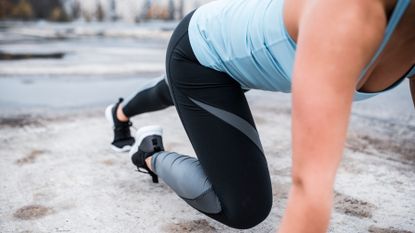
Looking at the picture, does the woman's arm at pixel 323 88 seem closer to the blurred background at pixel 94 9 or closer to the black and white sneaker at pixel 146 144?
the black and white sneaker at pixel 146 144

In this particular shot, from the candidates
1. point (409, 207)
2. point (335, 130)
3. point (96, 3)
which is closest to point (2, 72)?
point (409, 207)

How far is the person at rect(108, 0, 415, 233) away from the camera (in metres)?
0.88

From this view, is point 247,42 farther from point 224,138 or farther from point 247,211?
point 247,211

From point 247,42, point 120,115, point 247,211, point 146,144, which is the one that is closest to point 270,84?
point 247,42

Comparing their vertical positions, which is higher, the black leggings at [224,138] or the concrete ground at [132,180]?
the black leggings at [224,138]

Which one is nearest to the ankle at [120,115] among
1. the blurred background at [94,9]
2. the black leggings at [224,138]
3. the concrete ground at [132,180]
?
the concrete ground at [132,180]

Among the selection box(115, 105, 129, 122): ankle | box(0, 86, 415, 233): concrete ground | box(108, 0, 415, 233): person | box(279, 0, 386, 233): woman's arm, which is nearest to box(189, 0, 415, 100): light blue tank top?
box(108, 0, 415, 233): person

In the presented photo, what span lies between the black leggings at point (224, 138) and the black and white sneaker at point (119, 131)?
1.00 meters

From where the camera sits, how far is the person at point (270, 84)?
881 mm

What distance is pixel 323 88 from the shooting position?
0.88 m

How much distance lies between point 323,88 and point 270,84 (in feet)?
1.74

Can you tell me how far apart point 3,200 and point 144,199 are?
0.64 metres

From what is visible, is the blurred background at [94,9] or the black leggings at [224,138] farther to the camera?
the blurred background at [94,9]

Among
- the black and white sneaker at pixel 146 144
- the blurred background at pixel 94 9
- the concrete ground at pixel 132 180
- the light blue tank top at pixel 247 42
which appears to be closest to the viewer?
the light blue tank top at pixel 247 42
